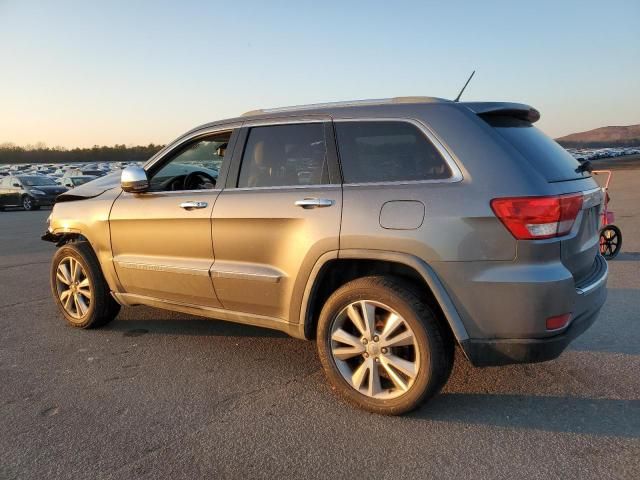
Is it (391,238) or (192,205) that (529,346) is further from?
(192,205)

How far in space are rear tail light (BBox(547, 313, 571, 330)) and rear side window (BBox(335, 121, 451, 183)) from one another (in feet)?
3.11

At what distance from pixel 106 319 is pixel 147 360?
1032mm

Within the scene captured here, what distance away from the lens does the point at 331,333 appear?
3393mm

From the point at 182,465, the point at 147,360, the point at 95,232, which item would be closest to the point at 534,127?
the point at 182,465

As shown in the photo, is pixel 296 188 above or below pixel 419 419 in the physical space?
above

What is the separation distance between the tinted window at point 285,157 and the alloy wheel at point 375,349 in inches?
35.1

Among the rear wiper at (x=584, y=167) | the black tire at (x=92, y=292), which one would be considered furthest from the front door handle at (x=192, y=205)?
the rear wiper at (x=584, y=167)

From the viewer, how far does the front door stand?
13.2ft

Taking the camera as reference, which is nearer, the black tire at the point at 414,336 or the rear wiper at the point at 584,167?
the black tire at the point at 414,336

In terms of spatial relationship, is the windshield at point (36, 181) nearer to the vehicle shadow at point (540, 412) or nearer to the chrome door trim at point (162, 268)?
the chrome door trim at point (162, 268)

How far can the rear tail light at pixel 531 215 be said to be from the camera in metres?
2.81

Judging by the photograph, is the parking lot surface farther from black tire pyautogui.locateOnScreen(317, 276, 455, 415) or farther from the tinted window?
the tinted window

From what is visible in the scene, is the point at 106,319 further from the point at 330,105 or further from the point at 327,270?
the point at 330,105

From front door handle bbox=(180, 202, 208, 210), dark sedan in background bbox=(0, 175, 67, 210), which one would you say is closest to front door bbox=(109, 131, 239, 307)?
front door handle bbox=(180, 202, 208, 210)
